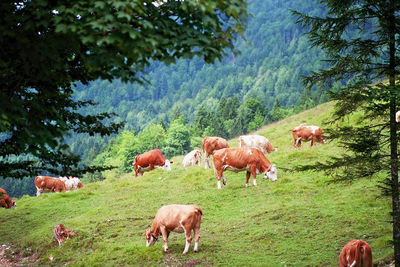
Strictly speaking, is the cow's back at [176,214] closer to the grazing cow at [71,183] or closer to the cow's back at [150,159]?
the cow's back at [150,159]

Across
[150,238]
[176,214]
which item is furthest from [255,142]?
[176,214]

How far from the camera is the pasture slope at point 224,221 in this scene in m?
11.8

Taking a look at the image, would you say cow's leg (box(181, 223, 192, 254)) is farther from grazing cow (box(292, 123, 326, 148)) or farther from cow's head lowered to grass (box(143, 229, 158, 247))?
grazing cow (box(292, 123, 326, 148))

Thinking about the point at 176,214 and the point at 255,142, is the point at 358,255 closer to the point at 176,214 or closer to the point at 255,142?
the point at 176,214

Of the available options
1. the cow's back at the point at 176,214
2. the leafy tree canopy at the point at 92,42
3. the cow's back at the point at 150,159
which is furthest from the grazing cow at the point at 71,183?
the leafy tree canopy at the point at 92,42

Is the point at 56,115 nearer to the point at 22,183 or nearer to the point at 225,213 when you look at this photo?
the point at 225,213

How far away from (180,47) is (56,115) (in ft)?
9.00

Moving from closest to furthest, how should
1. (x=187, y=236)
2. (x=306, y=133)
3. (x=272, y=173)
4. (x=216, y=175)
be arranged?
1. (x=187, y=236)
2. (x=272, y=173)
3. (x=216, y=175)
4. (x=306, y=133)

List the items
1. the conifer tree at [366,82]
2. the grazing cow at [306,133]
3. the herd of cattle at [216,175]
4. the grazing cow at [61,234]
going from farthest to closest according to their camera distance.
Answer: the grazing cow at [306,133], the grazing cow at [61,234], the conifer tree at [366,82], the herd of cattle at [216,175]

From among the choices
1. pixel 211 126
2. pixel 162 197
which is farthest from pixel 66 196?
pixel 211 126

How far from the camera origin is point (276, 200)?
57.0 ft

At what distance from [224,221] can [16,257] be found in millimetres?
8523

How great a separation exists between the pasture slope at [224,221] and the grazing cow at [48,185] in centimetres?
353

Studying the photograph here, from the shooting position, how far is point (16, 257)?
15031 millimetres
